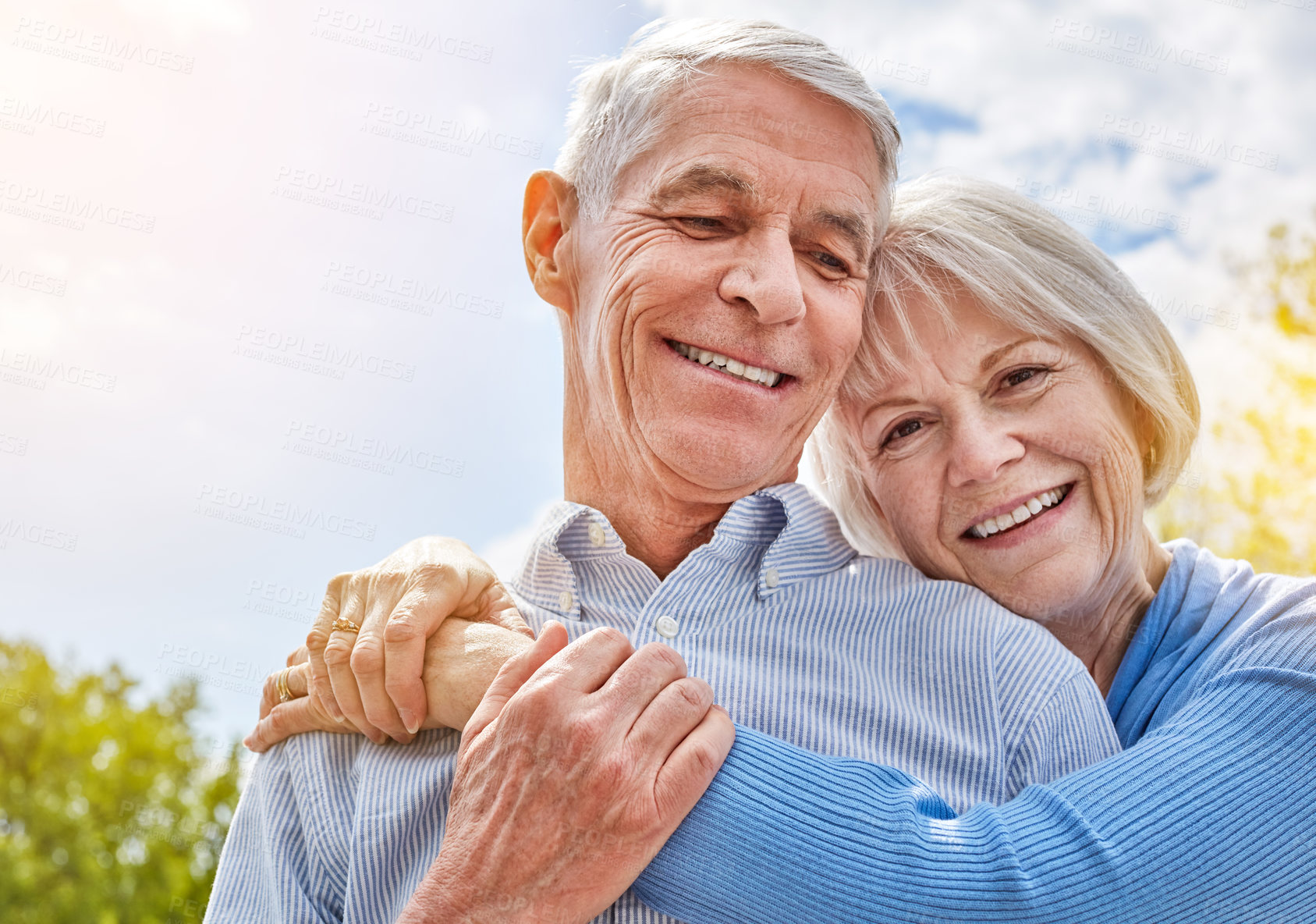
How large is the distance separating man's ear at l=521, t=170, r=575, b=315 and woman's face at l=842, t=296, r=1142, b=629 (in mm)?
820

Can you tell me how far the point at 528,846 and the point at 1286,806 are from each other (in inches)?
44.0

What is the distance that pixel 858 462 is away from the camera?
2514 millimetres

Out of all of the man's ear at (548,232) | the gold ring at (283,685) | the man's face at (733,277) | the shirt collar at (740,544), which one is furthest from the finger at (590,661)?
the man's ear at (548,232)

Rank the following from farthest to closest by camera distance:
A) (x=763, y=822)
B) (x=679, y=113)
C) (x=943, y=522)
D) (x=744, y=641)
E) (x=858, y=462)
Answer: (x=858, y=462)
(x=943, y=522)
(x=679, y=113)
(x=744, y=641)
(x=763, y=822)

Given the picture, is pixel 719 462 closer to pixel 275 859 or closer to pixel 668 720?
pixel 668 720

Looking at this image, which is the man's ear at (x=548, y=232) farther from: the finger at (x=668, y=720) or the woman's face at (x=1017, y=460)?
the finger at (x=668, y=720)

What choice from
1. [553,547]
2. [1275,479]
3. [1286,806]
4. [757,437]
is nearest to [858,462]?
[757,437]

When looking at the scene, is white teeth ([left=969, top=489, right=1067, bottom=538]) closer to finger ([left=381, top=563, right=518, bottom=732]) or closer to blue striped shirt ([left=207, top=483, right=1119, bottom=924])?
blue striped shirt ([left=207, top=483, right=1119, bottom=924])

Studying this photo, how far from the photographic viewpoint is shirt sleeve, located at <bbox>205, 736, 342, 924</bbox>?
1858mm

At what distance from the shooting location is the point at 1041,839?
1421 mm

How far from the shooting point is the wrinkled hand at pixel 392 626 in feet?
5.90

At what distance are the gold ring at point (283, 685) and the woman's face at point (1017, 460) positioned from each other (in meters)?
1.45

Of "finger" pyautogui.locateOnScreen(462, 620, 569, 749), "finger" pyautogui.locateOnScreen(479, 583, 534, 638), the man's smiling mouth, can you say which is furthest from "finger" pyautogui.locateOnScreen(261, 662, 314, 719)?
the man's smiling mouth

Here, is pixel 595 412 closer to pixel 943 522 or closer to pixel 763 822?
pixel 943 522
